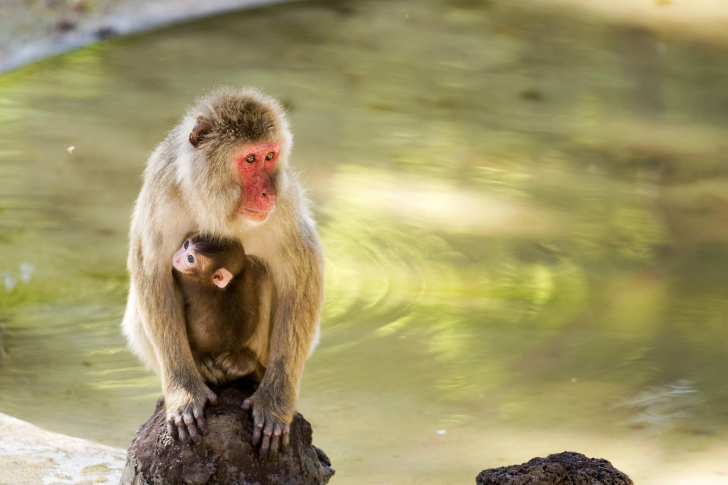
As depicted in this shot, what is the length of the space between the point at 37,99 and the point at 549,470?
7.66 m

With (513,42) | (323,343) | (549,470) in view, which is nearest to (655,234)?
(323,343)

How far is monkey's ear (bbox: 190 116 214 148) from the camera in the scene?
15.0ft

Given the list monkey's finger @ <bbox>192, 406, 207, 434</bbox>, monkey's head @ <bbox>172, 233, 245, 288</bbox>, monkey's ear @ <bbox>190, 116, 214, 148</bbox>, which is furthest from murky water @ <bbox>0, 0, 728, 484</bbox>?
monkey's ear @ <bbox>190, 116, 214, 148</bbox>

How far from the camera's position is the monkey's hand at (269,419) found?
15.5 ft

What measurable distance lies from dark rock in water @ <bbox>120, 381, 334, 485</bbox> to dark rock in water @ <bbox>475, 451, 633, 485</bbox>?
0.83 metres

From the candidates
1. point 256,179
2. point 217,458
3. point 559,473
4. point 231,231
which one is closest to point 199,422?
point 217,458

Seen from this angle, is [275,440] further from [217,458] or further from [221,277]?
[221,277]

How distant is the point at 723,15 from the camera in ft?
43.6

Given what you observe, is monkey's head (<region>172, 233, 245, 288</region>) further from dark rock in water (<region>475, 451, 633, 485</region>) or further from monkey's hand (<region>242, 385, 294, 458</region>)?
dark rock in water (<region>475, 451, 633, 485</region>)

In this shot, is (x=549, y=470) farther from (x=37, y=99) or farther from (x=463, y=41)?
(x=463, y=41)

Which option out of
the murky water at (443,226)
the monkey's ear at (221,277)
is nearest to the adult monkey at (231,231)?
the monkey's ear at (221,277)

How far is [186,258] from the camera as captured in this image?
4.66 meters

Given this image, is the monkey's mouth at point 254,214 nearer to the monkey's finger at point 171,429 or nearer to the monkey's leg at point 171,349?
the monkey's leg at point 171,349

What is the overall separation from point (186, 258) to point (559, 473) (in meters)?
1.81
